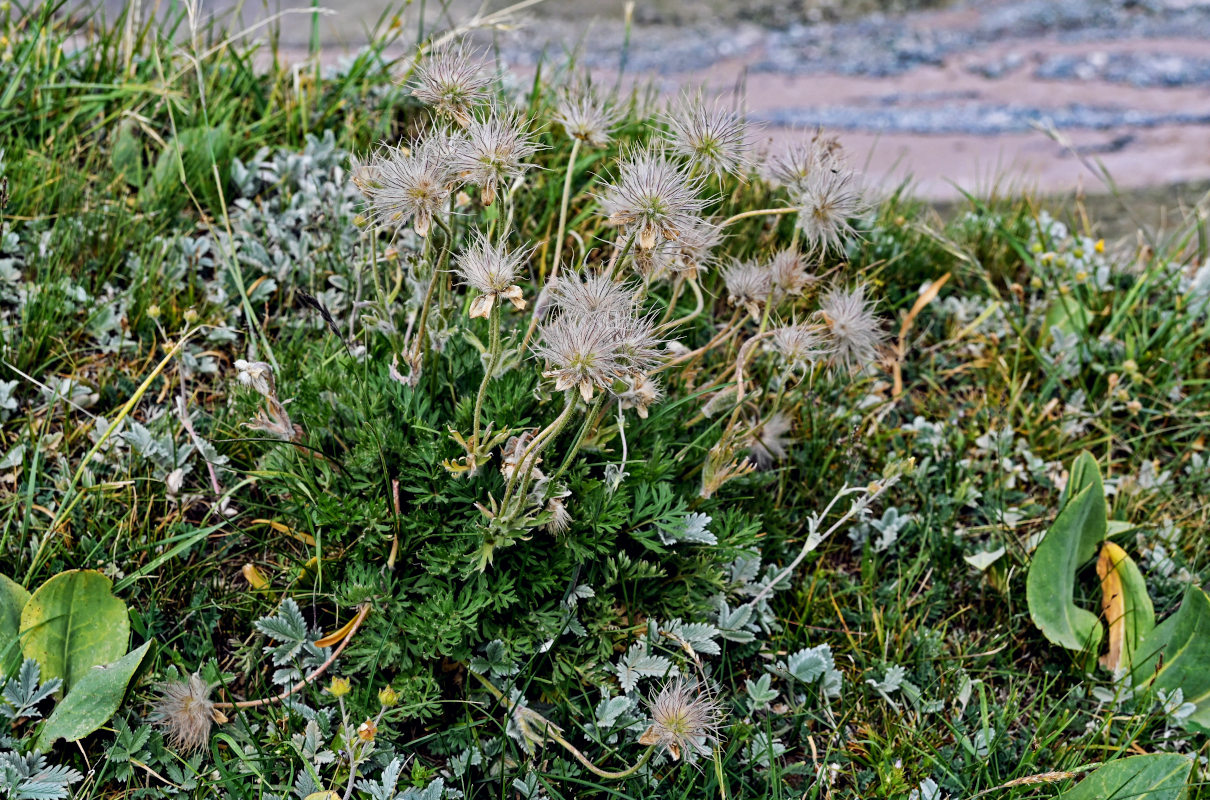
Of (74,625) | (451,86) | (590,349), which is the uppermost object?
(451,86)

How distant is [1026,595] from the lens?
273 cm

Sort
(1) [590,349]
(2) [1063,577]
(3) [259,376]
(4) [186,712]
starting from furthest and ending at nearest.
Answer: (2) [1063,577] < (3) [259,376] < (4) [186,712] < (1) [590,349]

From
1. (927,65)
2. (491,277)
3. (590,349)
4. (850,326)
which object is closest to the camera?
(590,349)

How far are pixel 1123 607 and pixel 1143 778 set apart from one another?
608 millimetres

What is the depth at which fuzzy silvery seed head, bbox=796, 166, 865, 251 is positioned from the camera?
2365mm

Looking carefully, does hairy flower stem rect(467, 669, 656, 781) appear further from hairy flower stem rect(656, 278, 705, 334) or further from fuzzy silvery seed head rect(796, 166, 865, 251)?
Result: fuzzy silvery seed head rect(796, 166, 865, 251)

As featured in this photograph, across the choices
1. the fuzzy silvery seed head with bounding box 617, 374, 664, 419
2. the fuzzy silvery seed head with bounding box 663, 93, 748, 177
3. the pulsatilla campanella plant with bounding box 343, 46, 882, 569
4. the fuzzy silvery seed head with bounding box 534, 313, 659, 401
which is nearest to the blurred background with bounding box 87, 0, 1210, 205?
the pulsatilla campanella plant with bounding box 343, 46, 882, 569

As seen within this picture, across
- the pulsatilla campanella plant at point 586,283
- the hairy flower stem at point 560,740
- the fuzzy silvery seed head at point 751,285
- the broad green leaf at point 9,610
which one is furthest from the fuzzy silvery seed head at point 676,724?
the broad green leaf at point 9,610

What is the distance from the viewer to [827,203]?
7.75ft

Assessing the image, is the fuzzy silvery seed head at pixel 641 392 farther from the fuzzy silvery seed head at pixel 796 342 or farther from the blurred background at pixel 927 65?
the blurred background at pixel 927 65

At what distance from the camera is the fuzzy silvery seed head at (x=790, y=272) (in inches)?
101

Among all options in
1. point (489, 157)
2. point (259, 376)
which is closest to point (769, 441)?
point (489, 157)

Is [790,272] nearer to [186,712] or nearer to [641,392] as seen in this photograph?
[641,392]

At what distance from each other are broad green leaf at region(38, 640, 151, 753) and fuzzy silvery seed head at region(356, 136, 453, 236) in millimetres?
1075
